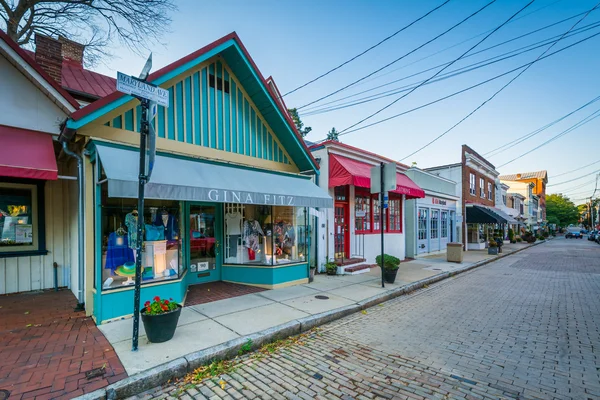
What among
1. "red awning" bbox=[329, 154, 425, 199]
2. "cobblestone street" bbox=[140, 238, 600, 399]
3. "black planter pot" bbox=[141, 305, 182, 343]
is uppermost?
"red awning" bbox=[329, 154, 425, 199]

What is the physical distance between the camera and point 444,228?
1877 centimetres

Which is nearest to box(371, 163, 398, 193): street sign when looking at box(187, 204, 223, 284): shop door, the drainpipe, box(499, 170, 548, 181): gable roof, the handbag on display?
box(187, 204, 223, 284): shop door

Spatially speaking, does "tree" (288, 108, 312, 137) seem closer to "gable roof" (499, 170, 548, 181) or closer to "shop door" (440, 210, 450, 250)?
"shop door" (440, 210, 450, 250)

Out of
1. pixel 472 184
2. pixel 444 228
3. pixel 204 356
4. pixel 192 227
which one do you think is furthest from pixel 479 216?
pixel 204 356

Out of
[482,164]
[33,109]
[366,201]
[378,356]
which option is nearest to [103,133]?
[33,109]

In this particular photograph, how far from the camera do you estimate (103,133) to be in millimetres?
5453

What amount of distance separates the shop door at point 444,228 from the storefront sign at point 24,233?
19138 mm

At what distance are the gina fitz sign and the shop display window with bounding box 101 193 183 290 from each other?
1.35 metres

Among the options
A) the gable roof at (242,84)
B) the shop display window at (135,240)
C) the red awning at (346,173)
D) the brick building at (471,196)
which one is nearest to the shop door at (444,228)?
the brick building at (471,196)

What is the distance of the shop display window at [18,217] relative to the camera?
6816mm

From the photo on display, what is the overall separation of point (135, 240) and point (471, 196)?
24206mm

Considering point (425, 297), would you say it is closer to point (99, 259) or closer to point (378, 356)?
point (378, 356)

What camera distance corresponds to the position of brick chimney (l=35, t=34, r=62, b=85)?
6.70 metres

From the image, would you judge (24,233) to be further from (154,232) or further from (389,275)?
(389,275)
